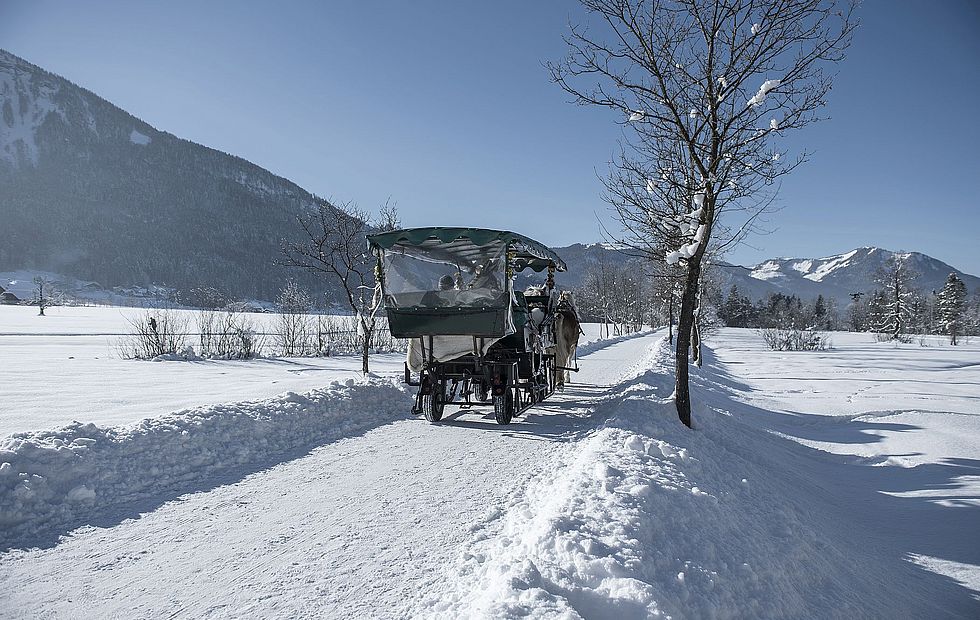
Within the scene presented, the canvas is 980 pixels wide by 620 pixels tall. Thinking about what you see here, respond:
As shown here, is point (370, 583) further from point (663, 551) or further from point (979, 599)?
point (979, 599)

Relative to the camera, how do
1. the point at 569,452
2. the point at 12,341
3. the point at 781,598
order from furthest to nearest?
the point at 12,341 → the point at 569,452 → the point at 781,598

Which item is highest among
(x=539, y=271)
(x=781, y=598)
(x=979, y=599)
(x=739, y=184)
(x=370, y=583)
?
(x=739, y=184)

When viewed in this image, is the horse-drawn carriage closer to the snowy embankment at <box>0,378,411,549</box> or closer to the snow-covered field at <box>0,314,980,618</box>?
the snow-covered field at <box>0,314,980,618</box>

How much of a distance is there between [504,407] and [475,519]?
448cm

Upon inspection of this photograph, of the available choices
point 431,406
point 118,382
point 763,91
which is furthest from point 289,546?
point 118,382

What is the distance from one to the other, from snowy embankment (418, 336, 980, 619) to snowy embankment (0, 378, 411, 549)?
3394 mm

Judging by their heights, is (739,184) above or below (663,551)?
above

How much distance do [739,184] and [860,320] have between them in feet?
402

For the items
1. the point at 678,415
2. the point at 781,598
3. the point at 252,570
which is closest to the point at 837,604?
the point at 781,598

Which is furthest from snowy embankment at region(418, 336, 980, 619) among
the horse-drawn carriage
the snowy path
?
the horse-drawn carriage

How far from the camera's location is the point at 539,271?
11.9 meters

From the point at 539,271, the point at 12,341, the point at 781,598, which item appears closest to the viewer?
the point at 781,598

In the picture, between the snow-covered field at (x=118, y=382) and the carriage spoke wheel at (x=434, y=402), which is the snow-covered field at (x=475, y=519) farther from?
the snow-covered field at (x=118, y=382)

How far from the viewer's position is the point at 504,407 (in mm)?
9047
